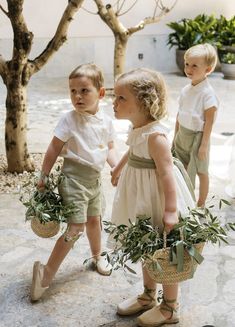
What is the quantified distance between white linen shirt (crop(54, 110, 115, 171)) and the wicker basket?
690 millimetres

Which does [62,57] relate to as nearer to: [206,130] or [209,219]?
[206,130]

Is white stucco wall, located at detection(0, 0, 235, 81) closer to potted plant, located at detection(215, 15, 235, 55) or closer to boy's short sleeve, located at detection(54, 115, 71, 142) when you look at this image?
potted plant, located at detection(215, 15, 235, 55)

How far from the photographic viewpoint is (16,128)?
4273 mm

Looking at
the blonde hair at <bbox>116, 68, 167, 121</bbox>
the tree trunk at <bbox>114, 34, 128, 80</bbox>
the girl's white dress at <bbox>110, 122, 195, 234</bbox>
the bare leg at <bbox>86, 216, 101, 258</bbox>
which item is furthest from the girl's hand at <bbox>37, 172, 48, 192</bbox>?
the tree trunk at <bbox>114, 34, 128, 80</bbox>

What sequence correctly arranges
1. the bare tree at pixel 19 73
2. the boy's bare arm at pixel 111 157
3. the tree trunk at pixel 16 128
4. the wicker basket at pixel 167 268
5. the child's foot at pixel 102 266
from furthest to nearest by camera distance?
1. the tree trunk at pixel 16 128
2. the bare tree at pixel 19 73
3. the child's foot at pixel 102 266
4. the boy's bare arm at pixel 111 157
5. the wicker basket at pixel 167 268

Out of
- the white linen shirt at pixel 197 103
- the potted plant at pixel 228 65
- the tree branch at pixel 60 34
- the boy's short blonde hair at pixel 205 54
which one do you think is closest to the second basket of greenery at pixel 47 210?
the white linen shirt at pixel 197 103

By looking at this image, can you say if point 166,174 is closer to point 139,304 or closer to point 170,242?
point 170,242

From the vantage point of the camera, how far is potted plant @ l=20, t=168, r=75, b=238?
2531 mm

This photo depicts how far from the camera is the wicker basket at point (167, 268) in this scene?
82.7 inches

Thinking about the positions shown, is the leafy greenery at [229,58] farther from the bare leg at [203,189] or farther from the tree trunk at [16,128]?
the bare leg at [203,189]

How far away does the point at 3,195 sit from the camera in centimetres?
406

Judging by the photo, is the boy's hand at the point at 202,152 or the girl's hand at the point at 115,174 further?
the boy's hand at the point at 202,152

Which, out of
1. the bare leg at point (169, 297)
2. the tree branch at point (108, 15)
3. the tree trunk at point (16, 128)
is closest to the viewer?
the bare leg at point (169, 297)

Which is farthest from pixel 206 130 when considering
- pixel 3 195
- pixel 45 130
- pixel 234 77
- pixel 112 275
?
pixel 234 77
